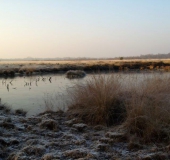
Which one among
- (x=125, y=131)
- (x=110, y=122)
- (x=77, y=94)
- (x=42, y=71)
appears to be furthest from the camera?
(x=42, y=71)

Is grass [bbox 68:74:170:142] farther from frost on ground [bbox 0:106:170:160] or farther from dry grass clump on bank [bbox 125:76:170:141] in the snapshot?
frost on ground [bbox 0:106:170:160]

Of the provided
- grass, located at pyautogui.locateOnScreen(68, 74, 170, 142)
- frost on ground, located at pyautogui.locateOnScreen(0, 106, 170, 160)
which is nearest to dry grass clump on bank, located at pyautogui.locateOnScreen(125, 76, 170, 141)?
grass, located at pyautogui.locateOnScreen(68, 74, 170, 142)

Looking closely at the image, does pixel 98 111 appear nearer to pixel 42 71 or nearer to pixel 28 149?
pixel 28 149

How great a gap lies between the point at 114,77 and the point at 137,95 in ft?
4.08

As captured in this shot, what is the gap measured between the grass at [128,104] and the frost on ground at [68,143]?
0.41 m

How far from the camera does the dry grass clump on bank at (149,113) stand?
5453mm

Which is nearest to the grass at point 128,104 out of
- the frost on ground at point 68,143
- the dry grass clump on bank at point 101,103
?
the dry grass clump on bank at point 101,103

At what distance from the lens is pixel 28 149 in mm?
4660

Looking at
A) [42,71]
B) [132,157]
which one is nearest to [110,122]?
[132,157]

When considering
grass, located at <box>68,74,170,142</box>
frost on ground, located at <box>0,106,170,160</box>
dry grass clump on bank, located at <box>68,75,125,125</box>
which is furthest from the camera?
dry grass clump on bank, located at <box>68,75,125,125</box>

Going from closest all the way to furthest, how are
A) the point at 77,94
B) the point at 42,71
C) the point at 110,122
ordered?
the point at 110,122 < the point at 77,94 < the point at 42,71

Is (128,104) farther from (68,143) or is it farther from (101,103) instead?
(68,143)

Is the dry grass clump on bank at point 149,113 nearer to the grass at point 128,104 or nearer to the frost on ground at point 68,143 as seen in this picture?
the grass at point 128,104

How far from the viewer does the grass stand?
5.70 m
